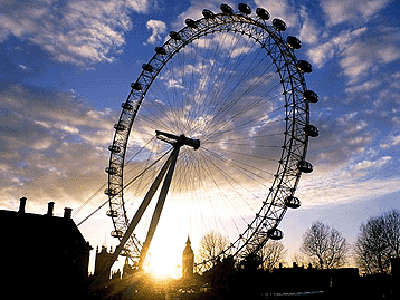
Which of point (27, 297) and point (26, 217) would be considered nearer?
point (27, 297)

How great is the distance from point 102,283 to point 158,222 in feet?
19.8

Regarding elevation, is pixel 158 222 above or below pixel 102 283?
above

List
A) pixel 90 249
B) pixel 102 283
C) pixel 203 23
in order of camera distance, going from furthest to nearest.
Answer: pixel 90 249 → pixel 203 23 → pixel 102 283

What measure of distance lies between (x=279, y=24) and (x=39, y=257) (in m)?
31.3

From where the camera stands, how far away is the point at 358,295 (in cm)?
4188

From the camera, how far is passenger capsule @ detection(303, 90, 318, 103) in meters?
30.3

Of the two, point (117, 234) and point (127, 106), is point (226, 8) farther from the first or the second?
point (117, 234)

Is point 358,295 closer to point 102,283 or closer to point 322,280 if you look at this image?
point 322,280

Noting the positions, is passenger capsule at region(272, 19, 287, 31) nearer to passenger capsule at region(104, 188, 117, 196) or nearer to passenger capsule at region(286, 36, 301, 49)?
passenger capsule at region(286, 36, 301, 49)

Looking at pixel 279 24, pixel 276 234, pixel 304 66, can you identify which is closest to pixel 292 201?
pixel 276 234

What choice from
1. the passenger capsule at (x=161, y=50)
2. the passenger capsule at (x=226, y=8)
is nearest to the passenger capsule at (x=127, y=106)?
the passenger capsule at (x=161, y=50)

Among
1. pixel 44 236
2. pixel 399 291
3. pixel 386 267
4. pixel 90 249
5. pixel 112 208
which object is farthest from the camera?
pixel 386 267

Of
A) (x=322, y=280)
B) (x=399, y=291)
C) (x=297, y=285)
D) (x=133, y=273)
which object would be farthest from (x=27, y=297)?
(x=399, y=291)

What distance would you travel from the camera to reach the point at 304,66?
30359 millimetres
